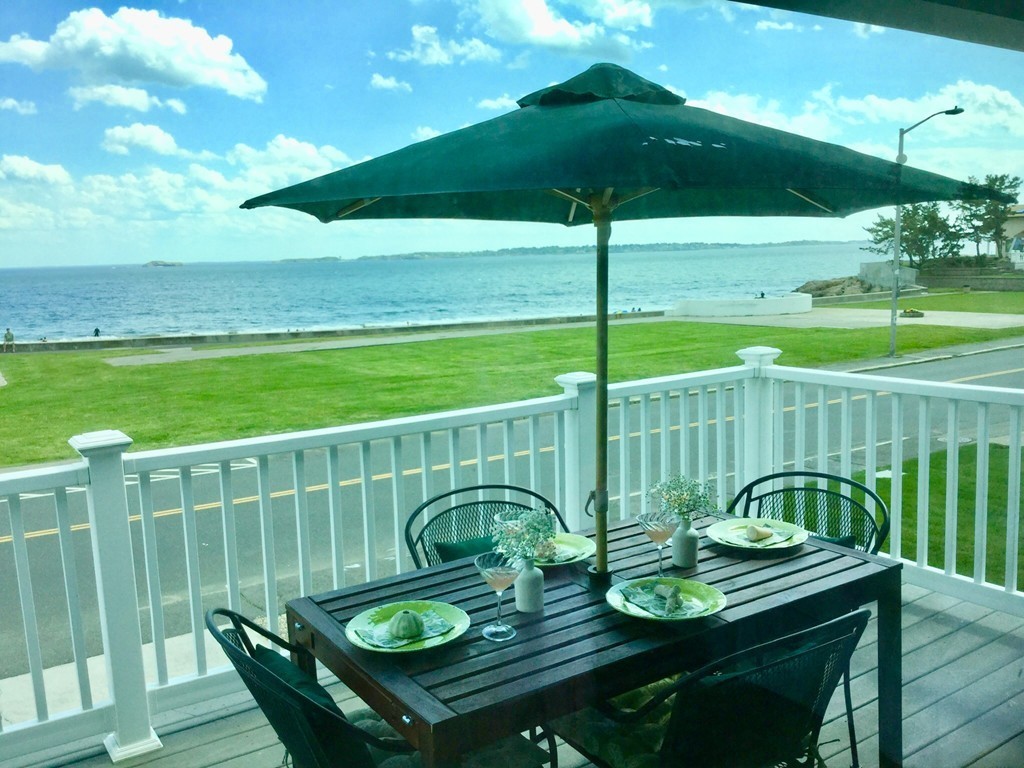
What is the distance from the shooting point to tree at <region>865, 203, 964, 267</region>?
10.7 feet

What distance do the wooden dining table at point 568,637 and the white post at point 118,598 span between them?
2.58ft

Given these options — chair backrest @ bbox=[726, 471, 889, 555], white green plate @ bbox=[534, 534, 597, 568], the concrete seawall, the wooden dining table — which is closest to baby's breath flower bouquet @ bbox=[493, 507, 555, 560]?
the wooden dining table

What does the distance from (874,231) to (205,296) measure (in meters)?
6.24

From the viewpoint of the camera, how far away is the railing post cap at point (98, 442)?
2199 millimetres

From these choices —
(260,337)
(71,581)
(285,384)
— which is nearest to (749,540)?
(71,581)

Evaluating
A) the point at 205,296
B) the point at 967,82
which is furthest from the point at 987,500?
the point at 205,296

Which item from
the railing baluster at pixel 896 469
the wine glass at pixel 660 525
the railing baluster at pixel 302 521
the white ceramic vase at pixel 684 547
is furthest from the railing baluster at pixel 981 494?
the railing baluster at pixel 302 521

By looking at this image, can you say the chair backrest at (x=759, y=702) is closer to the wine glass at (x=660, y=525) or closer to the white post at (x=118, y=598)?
the wine glass at (x=660, y=525)

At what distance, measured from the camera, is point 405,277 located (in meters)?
5.83

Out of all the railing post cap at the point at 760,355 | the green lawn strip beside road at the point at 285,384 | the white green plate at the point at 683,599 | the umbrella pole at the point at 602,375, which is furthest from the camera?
the green lawn strip beside road at the point at 285,384

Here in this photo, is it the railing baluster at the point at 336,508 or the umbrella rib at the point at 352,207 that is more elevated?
the umbrella rib at the point at 352,207

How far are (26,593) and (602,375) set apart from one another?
1.67 metres

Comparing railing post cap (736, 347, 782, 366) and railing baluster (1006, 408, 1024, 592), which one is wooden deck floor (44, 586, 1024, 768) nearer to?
railing baluster (1006, 408, 1024, 592)

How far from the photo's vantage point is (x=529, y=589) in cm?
176
